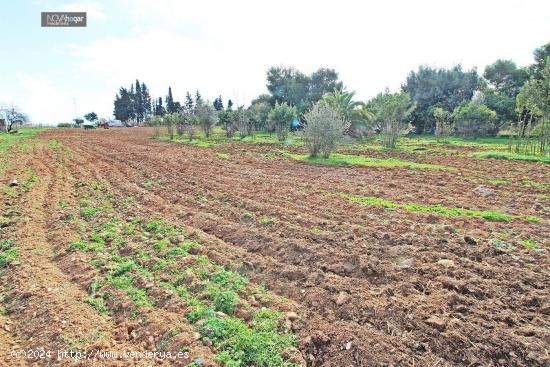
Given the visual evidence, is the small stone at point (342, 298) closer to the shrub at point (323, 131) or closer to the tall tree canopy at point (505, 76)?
the shrub at point (323, 131)

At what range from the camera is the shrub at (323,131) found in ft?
54.1

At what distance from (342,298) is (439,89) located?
43701 millimetres

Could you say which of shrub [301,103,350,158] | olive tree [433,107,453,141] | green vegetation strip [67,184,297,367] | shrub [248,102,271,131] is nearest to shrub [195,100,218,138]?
shrub [248,102,271,131]

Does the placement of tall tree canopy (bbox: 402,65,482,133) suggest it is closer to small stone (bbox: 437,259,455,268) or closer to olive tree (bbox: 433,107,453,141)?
olive tree (bbox: 433,107,453,141)

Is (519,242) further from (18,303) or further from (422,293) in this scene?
(18,303)

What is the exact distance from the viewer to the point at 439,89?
4203cm

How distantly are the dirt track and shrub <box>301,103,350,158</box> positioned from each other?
7.12 m

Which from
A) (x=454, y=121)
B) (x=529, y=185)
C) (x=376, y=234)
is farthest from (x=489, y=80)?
(x=376, y=234)

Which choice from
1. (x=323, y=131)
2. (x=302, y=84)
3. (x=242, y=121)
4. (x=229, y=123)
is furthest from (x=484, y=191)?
(x=302, y=84)

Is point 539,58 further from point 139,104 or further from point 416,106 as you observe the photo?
point 139,104

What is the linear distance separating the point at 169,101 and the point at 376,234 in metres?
86.8

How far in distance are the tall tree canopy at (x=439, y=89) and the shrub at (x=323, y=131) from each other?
28.4 metres

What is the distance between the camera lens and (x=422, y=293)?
4.19 meters

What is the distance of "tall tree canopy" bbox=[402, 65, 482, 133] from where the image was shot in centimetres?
4197
